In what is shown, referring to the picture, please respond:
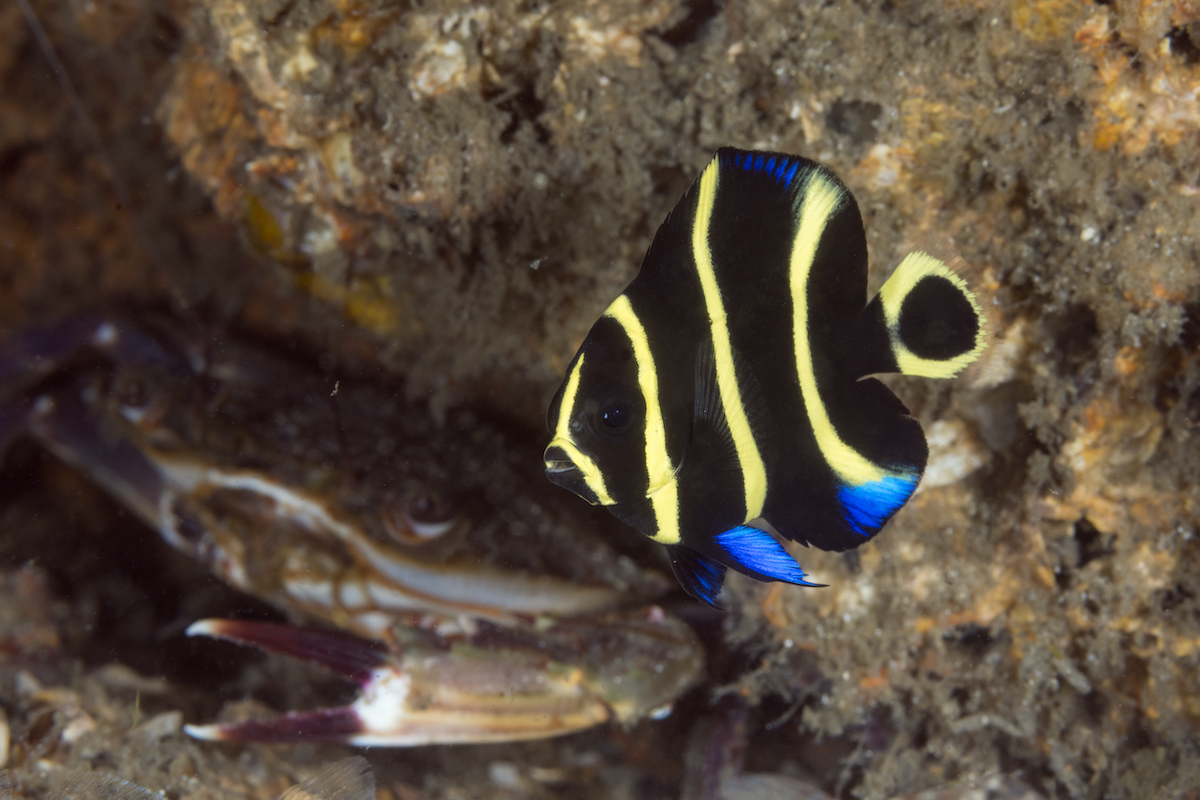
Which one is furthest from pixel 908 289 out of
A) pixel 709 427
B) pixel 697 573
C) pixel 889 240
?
pixel 889 240

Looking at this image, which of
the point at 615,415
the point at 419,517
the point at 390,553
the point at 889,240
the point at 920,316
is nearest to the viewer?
the point at 615,415

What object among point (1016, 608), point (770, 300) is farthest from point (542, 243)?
point (1016, 608)

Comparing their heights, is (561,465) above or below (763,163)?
below

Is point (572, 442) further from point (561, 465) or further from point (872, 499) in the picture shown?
point (872, 499)

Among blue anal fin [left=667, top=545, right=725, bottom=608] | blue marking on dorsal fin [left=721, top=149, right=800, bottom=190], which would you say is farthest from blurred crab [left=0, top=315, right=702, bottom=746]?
blue marking on dorsal fin [left=721, top=149, right=800, bottom=190]

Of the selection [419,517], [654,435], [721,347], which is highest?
[721,347]

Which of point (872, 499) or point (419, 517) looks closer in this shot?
point (872, 499)

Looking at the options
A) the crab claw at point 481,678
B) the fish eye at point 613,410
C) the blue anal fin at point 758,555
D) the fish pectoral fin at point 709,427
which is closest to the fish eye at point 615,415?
the fish eye at point 613,410
